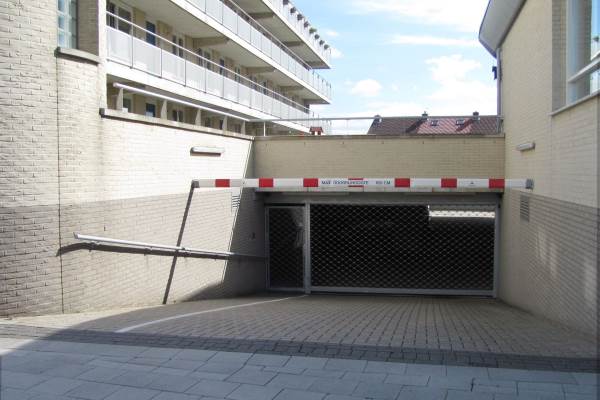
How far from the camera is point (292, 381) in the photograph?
5.02 metres

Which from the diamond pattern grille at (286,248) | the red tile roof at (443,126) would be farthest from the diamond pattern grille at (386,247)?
the red tile roof at (443,126)

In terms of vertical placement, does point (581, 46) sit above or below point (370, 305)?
above

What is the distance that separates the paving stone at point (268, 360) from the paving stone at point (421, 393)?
1.25 m

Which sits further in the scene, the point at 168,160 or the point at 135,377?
the point at 168,160

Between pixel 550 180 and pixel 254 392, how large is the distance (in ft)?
20.1

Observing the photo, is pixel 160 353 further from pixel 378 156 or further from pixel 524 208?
pixel 378 156

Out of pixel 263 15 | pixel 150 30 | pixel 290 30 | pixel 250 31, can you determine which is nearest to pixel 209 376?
pixel 150 30

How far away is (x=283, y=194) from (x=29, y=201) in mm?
8573

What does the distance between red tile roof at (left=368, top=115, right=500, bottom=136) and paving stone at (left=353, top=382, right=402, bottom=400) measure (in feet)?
32.7

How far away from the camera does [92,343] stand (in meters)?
6.19

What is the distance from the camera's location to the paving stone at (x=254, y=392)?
15.4ft

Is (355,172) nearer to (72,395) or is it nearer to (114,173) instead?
(114,173)

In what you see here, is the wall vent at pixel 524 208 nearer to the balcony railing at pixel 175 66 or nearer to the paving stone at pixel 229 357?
the paving stone at pixel 229 357

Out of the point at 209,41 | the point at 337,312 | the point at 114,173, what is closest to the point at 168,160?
the point at 114,173
